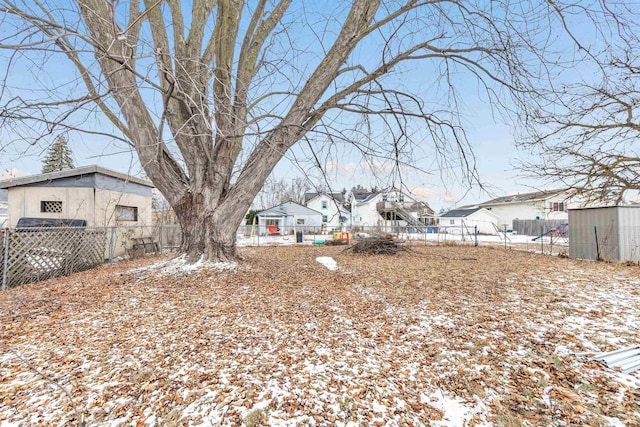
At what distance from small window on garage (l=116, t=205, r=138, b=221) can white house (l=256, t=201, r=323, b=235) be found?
573 inches

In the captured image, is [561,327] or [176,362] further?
[561,327]

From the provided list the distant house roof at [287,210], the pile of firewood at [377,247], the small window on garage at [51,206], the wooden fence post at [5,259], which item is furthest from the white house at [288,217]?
the wooden fence post at [5,259]

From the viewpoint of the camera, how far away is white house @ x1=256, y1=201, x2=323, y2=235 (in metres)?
28.1

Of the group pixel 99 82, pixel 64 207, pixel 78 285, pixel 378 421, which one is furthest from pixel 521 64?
pixel 64 207

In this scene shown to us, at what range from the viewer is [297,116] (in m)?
5.87

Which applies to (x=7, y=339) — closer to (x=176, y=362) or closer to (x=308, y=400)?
(x=176, y=362)

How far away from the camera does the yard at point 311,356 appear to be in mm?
1933

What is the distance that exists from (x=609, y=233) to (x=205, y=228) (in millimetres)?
12379

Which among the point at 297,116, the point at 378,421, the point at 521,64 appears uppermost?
the point at 521,64

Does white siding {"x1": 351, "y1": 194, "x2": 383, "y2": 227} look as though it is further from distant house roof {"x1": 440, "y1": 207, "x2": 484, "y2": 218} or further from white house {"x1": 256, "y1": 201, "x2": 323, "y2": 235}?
distant house roof {"x1": 440, "y1": 207, "x2": 484, "y2": 218}

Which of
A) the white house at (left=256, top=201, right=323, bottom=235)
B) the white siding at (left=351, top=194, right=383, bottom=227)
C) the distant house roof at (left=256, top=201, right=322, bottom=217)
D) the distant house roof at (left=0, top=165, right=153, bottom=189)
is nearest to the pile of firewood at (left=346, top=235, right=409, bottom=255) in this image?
the distant house roof at (left=0, top=165, right=153, bottom=189)

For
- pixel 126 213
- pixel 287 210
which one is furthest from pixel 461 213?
pixel 126 213

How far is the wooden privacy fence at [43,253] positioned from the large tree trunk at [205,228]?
2924 mm

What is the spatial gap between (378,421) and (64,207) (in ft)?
39.9
